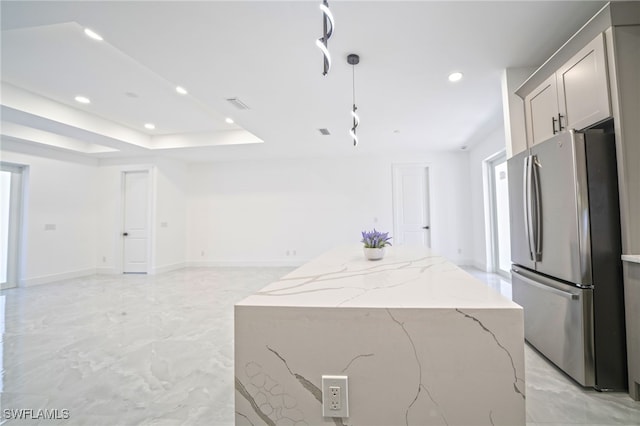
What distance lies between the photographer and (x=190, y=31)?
2168 mm

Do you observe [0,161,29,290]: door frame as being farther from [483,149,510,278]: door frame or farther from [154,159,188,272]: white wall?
[483,149,510,278]: door frame

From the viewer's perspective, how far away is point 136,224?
6102 mm

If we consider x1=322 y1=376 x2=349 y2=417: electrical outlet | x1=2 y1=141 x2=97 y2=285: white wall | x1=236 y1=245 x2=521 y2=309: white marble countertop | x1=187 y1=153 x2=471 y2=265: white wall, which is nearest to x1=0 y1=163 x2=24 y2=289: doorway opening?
x1=2 y1=141 x2=97 y2=285: white wall

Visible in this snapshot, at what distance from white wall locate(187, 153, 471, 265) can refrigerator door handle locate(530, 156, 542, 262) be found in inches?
162

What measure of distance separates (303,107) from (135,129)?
3578 millimetres

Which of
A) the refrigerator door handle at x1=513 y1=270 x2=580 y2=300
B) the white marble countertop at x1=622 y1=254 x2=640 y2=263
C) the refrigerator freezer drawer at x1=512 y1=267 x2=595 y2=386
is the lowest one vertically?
the refrigerator freezer drawer at x1=512 y1=267 x2=595 y2=386

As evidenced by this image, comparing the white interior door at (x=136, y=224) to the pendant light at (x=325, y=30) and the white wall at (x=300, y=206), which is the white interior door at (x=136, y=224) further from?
the pendant light at (x=325, y=30)

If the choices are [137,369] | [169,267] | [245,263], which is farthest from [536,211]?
[169,267]

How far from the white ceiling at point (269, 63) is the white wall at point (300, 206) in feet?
4.93

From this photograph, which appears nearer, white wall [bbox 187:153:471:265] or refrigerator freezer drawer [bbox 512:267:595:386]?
refrigerator freezer drawer [bbox 512:267:595:386]

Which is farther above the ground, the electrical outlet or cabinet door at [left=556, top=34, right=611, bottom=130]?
cabinet door at [left=556, top=34, right=611, bottom=130]

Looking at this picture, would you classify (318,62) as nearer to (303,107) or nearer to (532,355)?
(303,107)

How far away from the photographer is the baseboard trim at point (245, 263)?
21.7 feet

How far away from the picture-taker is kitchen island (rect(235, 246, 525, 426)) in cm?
85
